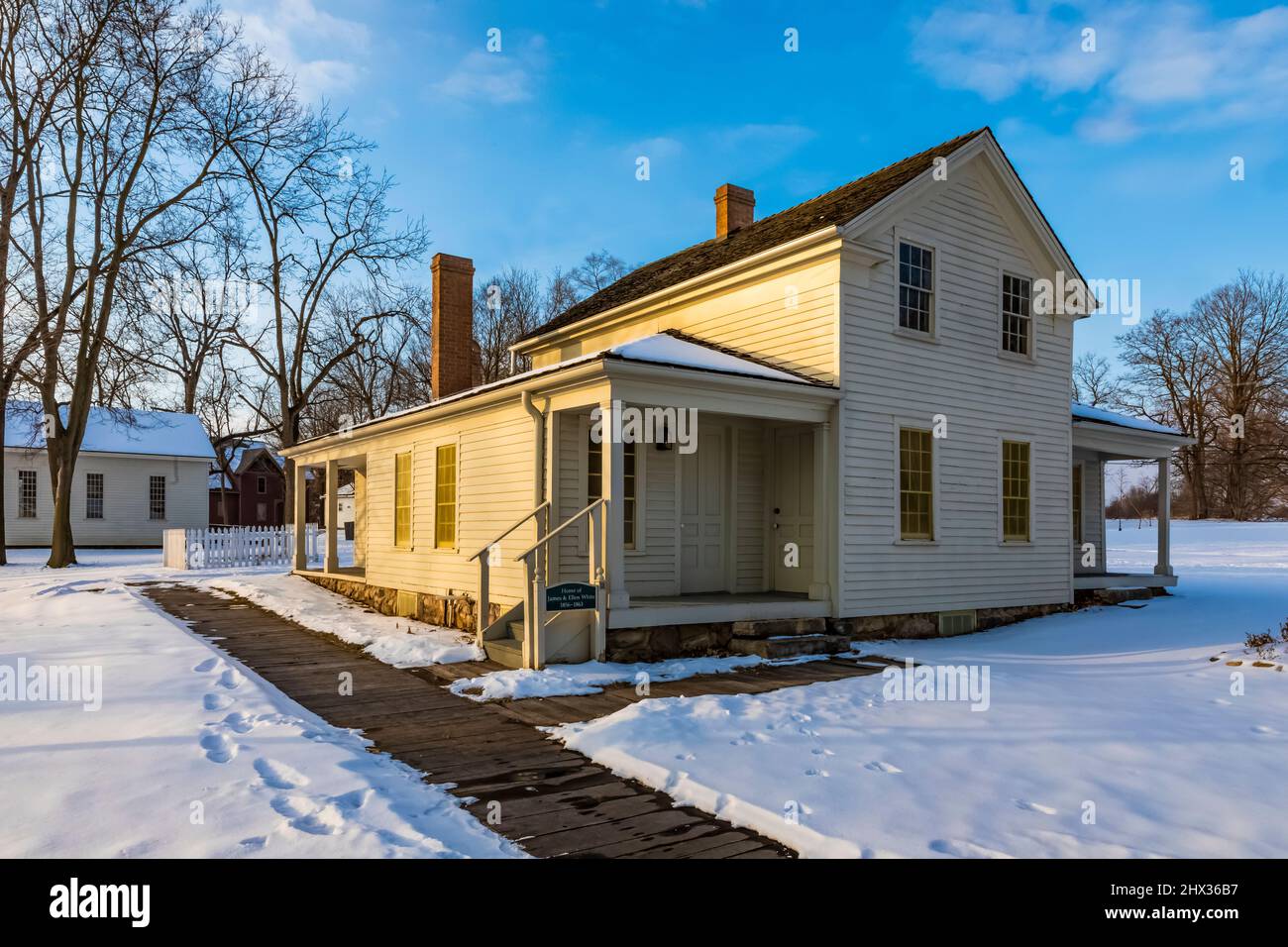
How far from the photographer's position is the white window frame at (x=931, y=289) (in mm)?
11867

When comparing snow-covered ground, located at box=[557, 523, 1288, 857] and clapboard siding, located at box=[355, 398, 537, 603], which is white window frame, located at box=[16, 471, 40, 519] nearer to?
clapboard siding, located at box=[355, 398, 537, 603]

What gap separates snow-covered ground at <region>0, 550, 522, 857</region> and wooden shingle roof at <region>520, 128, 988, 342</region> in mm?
8683

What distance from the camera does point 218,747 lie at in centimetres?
594

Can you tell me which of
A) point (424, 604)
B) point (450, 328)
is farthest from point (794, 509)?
point (450, 328)

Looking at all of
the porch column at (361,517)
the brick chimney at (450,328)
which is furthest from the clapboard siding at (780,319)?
the porch column at (361,517)

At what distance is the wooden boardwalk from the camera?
4582 mm

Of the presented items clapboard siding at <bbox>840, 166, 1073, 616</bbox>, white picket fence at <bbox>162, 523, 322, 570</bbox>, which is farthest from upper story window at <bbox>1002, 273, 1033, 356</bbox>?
white picket fence at <bbox>162, 523, 322, 570</bbox>

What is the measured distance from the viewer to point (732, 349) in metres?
12.6

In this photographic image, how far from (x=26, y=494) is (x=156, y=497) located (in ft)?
13.6

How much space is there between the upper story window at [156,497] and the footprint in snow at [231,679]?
95.1 ft

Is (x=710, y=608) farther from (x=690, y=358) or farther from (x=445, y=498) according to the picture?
(x=445, y=498)

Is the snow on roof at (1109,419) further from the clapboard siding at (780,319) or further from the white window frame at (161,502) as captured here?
the white window frame at (161,502)
